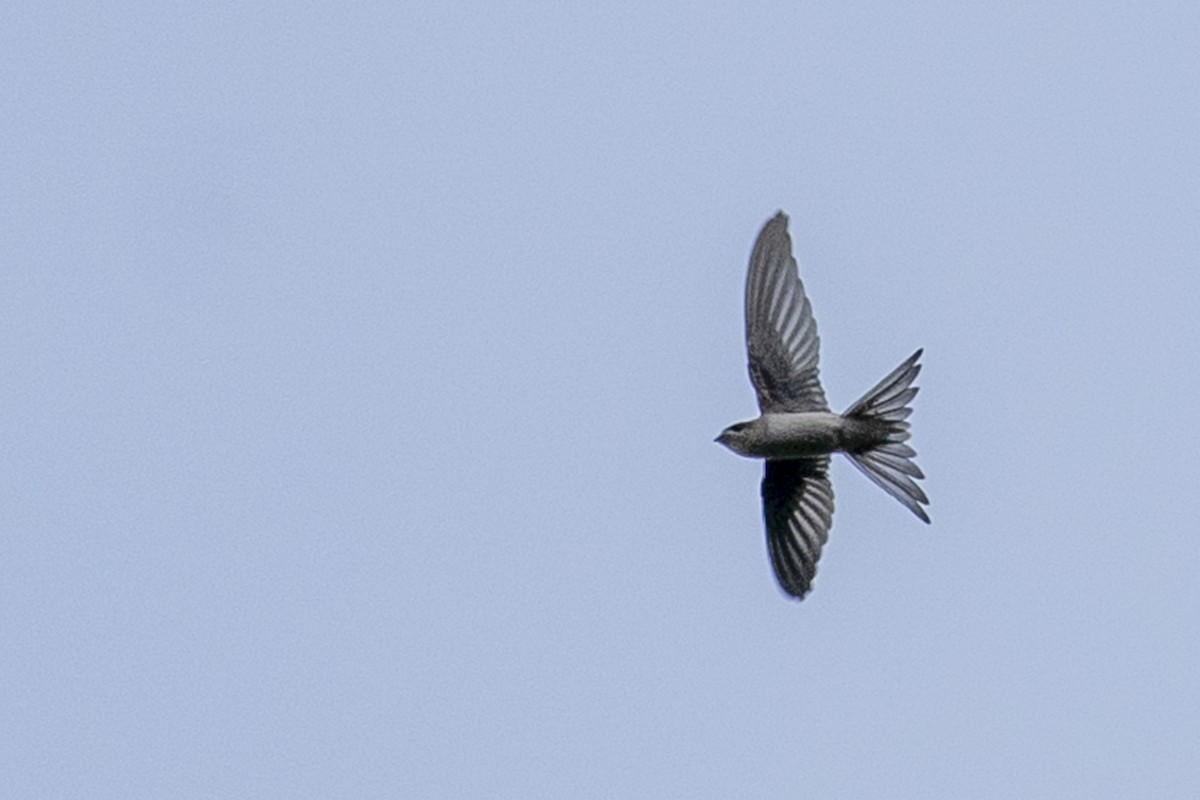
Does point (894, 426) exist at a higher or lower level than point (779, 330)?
lower

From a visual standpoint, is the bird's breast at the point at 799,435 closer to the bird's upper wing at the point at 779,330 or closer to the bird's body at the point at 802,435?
the bird's body at the point at 802,435

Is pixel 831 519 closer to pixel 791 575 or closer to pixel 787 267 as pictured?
pixel 791 575

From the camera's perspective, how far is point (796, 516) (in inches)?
402

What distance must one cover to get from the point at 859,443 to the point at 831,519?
784 millimetres

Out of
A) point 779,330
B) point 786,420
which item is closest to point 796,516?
point 786,420

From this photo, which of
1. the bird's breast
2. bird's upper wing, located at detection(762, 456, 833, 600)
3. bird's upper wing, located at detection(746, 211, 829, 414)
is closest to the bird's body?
the bird's breast

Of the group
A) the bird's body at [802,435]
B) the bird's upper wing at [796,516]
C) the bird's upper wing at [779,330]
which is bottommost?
the bird's upper wing at [796,516]

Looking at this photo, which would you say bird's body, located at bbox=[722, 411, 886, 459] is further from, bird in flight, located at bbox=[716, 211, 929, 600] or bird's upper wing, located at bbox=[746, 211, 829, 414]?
bird's upper wing, located at bbox=[746, 211, 829, 414]

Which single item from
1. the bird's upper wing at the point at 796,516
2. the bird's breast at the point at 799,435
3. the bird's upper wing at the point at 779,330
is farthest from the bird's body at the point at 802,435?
the bird's upper wing at the point at 796,516

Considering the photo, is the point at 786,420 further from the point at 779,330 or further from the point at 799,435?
the point at 779,330

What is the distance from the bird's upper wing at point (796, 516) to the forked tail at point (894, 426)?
0.76 metres

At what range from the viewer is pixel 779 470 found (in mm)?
10258

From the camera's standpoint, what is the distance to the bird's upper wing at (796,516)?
1011 centimetres

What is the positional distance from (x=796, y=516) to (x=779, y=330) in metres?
0.89
